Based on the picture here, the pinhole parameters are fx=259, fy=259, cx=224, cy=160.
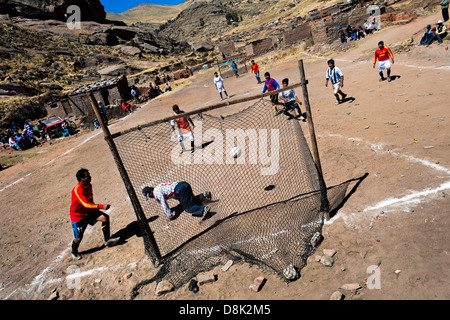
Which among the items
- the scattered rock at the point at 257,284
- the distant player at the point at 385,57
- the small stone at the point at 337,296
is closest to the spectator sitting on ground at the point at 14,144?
the scattered rock at the point at 257,284

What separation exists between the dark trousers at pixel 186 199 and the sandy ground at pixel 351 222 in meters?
1.30

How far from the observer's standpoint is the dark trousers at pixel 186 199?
5766 mm

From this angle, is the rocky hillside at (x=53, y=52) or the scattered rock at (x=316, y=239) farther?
the rocky hillside at (x=53, y=52)

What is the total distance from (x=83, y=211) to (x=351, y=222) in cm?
543

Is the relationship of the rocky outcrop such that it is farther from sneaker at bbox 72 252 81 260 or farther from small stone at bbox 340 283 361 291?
small stone at bbox 340 283 361 291

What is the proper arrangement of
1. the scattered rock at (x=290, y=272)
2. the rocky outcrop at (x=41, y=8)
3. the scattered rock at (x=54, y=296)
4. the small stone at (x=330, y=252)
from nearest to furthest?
the scattered rock at (x=290, y=272), the small stone at (x=330, y=252), the scattered rock at (x=54, y=296), the rocky outcrop at (x=41, y=8)

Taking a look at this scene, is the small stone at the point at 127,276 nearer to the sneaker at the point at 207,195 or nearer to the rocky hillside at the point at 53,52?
the sneaker at the point at 207,195

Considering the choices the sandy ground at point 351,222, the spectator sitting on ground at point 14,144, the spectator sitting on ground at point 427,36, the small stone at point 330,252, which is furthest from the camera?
the spectator sitting on ground at point 14,144

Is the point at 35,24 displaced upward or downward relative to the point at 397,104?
upward

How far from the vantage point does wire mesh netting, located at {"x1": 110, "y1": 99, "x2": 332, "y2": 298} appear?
460 centimetres

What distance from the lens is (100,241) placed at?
248 inches
